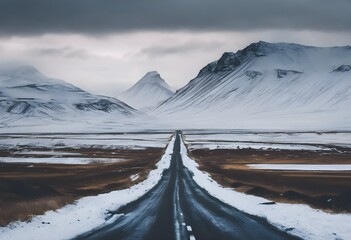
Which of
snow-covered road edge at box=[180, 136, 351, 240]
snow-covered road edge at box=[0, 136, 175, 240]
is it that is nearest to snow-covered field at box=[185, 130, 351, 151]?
snow-covered road edge at box=[180, 136, 351, 240]

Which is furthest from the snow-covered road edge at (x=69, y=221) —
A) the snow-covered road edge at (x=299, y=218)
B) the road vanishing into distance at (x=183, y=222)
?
the snow-covered road edge at (x=299, y=218)

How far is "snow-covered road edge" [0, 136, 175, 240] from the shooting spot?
20.9m

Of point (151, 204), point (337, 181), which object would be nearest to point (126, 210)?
point (151, 204)

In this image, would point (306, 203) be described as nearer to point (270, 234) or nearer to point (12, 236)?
point (270, 234)

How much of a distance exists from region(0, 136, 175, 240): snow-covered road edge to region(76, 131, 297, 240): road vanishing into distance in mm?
868

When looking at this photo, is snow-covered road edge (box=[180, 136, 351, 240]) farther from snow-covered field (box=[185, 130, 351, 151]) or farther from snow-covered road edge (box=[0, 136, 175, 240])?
snow-covered field (box=[185, 130, 351, 151])

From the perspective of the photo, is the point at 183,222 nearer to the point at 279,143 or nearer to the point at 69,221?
the point at 69,221

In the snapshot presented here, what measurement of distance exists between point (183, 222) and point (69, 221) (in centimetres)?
603

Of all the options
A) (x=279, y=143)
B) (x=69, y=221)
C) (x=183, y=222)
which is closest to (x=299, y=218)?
(x=183, y=222)

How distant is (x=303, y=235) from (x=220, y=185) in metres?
26.5

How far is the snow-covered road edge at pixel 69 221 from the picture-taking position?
20906mm

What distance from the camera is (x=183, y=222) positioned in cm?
2312

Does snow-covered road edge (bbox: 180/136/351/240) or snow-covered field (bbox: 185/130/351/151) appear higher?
snow-covered road edge (bbox: 180/136/351/240)

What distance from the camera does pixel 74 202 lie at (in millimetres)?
32719
